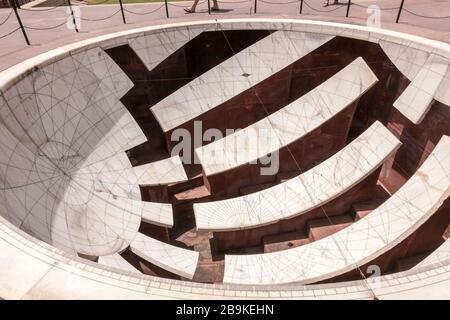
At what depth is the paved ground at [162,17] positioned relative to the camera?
12312 millimetres

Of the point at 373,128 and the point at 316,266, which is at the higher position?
the point at 373,128

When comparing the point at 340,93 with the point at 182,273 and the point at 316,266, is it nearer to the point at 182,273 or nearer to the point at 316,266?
the point at 316,266

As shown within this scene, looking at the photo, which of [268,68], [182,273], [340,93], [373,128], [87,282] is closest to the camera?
[87,282]

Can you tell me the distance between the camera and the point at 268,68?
1344 cm

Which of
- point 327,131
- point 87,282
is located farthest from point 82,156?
point 327,131

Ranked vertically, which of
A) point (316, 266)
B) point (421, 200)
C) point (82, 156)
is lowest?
point (316, 266)

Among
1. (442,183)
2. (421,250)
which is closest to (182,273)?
(421,250)

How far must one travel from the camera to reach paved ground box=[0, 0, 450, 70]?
12312 millimetres

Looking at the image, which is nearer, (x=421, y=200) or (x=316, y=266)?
(x=316, y=266)

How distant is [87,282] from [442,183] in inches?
385

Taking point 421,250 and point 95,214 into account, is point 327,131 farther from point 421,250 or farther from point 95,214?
point 95,214

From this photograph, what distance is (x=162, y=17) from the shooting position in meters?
14.9

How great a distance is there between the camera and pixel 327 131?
12562 millimetres
